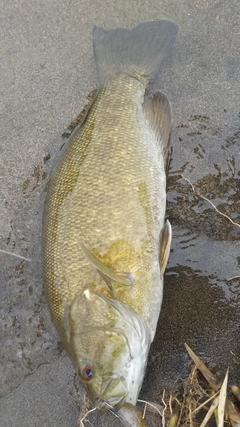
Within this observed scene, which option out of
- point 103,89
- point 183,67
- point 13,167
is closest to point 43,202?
point 13,167

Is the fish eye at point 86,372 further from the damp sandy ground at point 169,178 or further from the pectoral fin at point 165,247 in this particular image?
the pectoral fin at point 165,247

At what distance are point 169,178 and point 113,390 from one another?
149cm

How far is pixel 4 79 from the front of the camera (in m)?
3.38

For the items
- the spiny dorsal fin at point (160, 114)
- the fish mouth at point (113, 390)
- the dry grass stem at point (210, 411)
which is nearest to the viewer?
the fish mouth at point (113, 390)

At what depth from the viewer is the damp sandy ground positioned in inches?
121

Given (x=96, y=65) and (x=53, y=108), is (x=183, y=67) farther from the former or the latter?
(x=53, y=108)

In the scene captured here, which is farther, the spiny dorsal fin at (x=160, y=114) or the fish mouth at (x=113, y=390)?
the spiny dorsal fin at (x=160, y=114)

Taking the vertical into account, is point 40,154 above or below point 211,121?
below

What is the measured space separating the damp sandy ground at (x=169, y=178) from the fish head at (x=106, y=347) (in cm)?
55

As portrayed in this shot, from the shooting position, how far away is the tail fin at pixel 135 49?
3.11 meters

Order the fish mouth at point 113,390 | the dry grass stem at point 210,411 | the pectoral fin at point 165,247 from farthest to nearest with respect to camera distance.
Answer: the pectoral fin at point 165,247, the dry grass stem at point 210,411, the fish mouth at point 113,390

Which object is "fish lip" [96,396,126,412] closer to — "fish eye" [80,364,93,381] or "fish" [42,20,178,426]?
"fish" [42,20,178,426]

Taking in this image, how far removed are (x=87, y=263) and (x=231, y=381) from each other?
4.21 ft

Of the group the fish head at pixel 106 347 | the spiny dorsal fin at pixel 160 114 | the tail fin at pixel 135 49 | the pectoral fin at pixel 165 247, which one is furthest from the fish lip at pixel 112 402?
the tail fin at pixel 135 49
